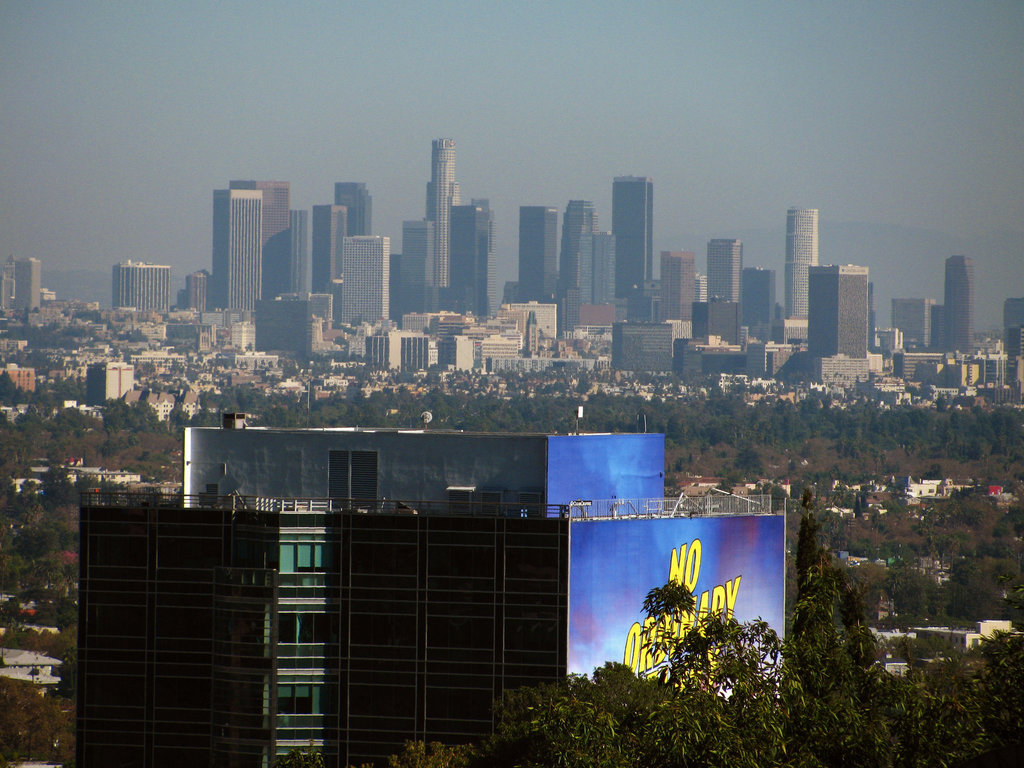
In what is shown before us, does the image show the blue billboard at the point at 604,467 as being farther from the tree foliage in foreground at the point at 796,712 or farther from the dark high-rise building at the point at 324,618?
the tree foliage in foreground at the point at 796,712

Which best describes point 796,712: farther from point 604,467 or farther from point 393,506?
point 604,467

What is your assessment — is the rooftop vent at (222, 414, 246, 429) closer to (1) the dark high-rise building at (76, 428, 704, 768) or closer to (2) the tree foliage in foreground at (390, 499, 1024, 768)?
(1) the dark high-rise building at (76, 428, 704, 768)

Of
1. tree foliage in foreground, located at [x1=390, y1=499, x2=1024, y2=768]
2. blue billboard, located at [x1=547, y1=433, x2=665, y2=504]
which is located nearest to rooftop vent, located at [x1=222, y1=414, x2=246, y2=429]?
blue billboard, located at [x1=547, y1=433, x2=665, y2=504]

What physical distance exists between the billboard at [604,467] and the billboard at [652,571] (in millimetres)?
3262

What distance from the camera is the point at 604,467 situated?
5697 cm

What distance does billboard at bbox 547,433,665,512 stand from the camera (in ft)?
176

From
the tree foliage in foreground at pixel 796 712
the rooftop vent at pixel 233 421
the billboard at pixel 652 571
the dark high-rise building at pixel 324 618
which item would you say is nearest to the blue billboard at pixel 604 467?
the dark high-rise building at pixel 324 618

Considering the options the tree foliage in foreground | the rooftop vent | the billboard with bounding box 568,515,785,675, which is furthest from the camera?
the rooftop vent

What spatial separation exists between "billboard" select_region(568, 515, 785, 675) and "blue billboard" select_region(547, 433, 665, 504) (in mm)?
3211

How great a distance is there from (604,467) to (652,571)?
5795 millimetres

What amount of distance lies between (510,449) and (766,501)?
13742 millimetres

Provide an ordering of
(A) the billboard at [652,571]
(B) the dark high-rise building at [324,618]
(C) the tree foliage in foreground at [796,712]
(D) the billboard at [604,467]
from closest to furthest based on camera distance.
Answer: (C) the tree foliage in foreground at [796,712]
(B) the dark high-rise building at [324,618]
(A) the billboard at [652,571]
(D) the billboard at [604,467]

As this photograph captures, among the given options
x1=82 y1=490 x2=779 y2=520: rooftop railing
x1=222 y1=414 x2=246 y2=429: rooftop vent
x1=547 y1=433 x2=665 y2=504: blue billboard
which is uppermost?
x1=222 y1=414 x2=246 y2=429: rooftop vent

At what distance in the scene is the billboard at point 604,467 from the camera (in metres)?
53.8
